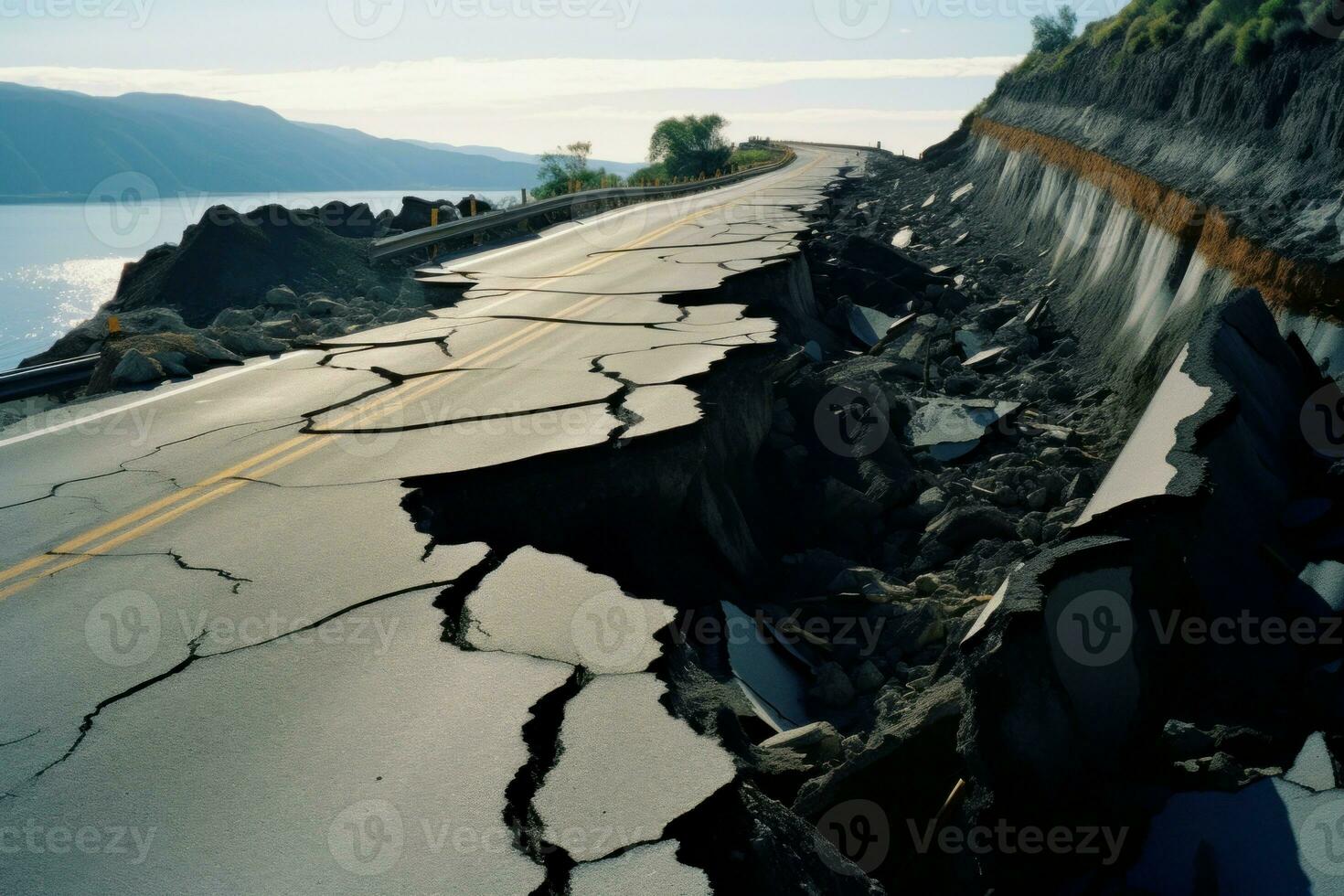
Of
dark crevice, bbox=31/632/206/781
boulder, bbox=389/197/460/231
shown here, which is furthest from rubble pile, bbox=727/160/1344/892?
boulder, bbox=389/197/460/231

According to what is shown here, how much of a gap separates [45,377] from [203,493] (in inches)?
164

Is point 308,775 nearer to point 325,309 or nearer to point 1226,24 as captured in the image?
point 325,309

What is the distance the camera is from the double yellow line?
14.3 ft

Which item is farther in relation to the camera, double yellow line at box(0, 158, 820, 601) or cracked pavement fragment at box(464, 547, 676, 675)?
double yellow line at box(0, 158, 820, 601)

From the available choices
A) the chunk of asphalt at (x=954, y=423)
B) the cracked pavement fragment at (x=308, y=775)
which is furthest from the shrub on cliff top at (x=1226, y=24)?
the cracked pavement fragment at (x=308, y=775)

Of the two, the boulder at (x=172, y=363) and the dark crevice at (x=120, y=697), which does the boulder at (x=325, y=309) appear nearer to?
the boulder at (x=172, y=363)

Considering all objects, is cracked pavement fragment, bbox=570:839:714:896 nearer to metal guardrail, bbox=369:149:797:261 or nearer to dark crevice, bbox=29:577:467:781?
dark crevice, bbox=29:577:467:781

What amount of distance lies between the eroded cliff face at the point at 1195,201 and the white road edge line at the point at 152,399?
767cm

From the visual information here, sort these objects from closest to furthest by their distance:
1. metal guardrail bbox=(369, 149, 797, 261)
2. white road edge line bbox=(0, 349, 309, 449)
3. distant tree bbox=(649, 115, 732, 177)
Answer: white road edge line bbox=(0, 349, 309, 449)
metal guardrail bbox=(369, 149, 797, 261)
distant tree bbox=(649, 115, 732, 177)

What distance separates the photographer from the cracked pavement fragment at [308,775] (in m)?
2.37

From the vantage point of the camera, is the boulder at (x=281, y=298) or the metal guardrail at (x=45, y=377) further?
the boulder at (x=281, y=298)

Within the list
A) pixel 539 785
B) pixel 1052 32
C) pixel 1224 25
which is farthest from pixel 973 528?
pixel 1052 32

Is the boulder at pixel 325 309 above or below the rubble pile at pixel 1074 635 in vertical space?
above

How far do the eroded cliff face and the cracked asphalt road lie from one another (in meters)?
3.61
